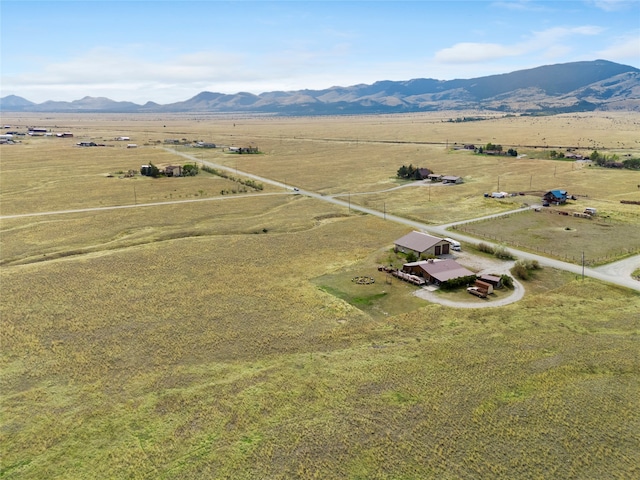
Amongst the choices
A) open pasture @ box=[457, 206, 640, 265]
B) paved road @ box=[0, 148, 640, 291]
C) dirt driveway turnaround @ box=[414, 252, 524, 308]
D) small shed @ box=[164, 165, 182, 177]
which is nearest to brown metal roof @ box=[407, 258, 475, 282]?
dirt driveway turnaround @ box=[414, 252, 524, 308]

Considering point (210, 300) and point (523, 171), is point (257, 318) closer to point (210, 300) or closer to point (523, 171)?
point (210, 300)

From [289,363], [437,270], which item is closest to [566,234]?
[437,270]

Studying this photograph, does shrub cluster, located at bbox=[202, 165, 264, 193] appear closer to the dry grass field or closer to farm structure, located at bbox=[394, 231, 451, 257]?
the dry grass field

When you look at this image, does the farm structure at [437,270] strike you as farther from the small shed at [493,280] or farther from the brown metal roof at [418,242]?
the brown metal roof at [418,242]

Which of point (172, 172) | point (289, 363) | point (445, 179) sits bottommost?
point (289, 363)

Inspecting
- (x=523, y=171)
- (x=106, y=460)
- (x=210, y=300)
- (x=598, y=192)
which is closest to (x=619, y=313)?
→ (x=210, y=300)

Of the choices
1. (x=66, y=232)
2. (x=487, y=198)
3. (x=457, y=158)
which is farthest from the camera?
(x=457, y=158)

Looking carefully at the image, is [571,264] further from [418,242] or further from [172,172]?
[172,172]
